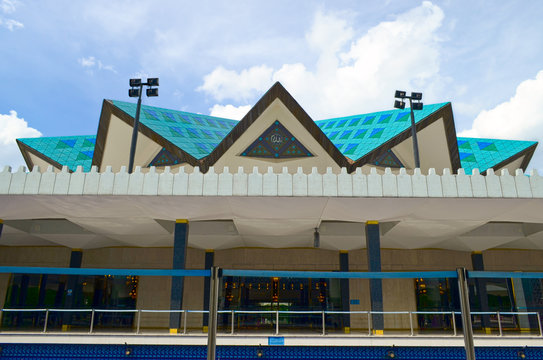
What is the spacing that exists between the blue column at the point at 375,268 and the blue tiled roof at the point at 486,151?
15.1 metres

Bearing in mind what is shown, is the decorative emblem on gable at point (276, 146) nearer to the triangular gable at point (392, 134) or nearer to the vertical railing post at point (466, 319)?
the triangular gable at point (392, 134)

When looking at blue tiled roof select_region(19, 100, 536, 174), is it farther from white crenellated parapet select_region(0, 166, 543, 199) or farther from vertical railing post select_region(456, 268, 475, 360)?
vertical railing post select_region(456, 268, 475, 360)

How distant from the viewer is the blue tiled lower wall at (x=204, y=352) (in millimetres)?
9742

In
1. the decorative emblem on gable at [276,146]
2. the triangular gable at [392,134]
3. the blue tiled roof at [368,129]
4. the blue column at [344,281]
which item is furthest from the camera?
the blue tiled roof at [368,129]

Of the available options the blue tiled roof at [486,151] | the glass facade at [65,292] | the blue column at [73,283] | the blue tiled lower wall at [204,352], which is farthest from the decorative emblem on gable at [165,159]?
the blue tiled roof at [486,151]

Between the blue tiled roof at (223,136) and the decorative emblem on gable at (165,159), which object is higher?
the blue tiled roof at (223,136)

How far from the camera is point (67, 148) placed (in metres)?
27.4

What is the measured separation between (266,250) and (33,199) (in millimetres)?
11347

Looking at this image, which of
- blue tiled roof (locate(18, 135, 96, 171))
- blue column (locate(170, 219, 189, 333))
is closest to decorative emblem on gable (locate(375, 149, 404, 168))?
blue column (locate(170, 219, 189, 333))

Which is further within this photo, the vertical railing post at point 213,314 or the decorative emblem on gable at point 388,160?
the decorative emblem on gable at point 388,160

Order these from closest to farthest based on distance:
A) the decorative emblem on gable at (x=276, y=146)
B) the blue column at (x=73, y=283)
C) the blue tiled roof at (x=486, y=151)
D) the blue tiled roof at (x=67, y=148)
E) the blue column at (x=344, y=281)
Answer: the blue column at (x=73, y=283), the blue column at (x=344, y=281), the decorative emblem on gable at (x=276, y=146), the blue tiled roof at (x=486, y=151), the blue tiled roof at (x=67, y=148)

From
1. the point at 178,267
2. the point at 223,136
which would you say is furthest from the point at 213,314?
the point at 223,136

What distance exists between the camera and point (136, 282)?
20.4 meters

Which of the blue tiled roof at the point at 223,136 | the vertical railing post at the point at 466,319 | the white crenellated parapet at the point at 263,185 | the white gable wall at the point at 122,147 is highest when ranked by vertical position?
the blue tiled roof at the point at 223,136
